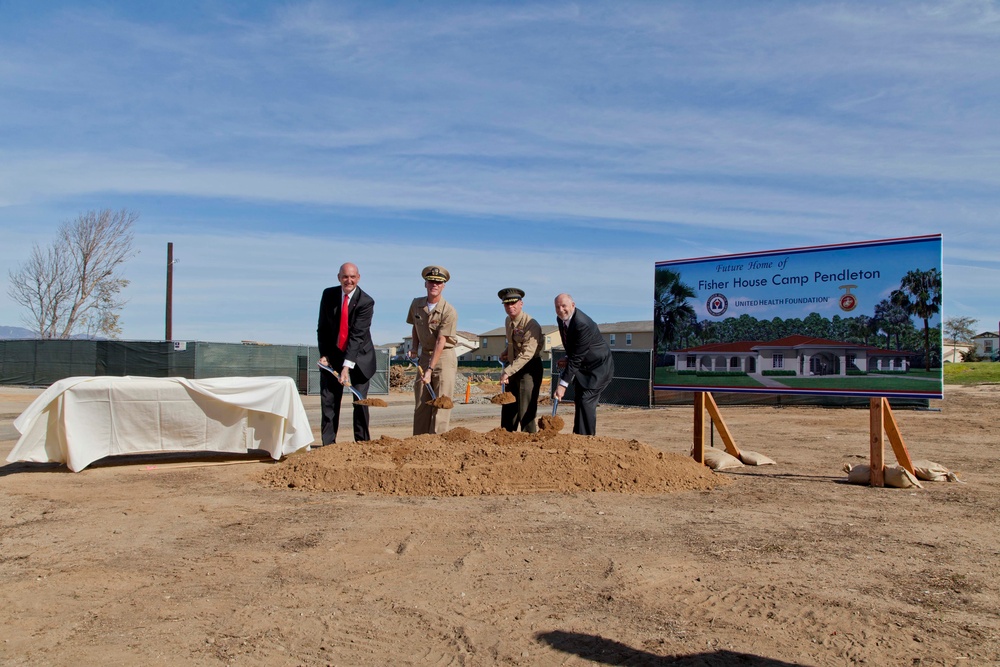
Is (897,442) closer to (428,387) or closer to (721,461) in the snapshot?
(721,461)

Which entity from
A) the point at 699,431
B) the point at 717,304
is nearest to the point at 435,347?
the point at 699,431

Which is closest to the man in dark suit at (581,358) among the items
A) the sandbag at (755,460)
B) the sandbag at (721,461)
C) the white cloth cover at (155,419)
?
the sandbag at (721,461)

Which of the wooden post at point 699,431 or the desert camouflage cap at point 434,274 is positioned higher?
the desert camouflage cap at point 434,274

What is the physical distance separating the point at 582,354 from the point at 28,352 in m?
30.1

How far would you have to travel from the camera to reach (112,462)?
324 inches

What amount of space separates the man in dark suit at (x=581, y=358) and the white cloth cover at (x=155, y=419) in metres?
2.84

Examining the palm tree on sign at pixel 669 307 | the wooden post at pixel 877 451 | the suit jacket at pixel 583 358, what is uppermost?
the palm tree on sign at pixel 669 307

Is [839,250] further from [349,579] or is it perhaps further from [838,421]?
[838,421]

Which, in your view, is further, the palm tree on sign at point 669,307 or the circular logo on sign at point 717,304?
the palm tree on sign at point 669,307

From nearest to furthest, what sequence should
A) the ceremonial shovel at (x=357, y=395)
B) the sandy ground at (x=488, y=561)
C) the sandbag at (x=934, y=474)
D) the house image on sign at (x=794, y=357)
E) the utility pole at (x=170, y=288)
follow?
the sandy ground at (x=488, y=561)
the sandbag at (x=934, y=474)
the house image on sign at (x=794, y=357)
the ceremonial shovel at (x=357, y=395)
the utility pole at (x=170, y=288)

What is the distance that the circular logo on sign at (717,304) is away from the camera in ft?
29.9

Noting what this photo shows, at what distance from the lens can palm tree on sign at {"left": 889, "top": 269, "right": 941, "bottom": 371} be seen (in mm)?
7531

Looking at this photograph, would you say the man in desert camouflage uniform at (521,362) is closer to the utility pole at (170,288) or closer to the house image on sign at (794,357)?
the house image on sign at (794,357)

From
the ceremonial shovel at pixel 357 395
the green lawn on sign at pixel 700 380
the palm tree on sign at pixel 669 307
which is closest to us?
the ceremonial shovel at pixel 357 395
